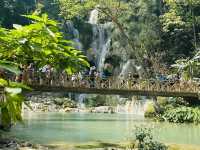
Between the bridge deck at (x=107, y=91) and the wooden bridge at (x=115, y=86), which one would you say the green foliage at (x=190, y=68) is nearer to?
the wooden bridge at (x=115, y=86)

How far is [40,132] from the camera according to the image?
59.5 feet

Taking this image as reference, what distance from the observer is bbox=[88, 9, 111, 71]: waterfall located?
39569mm

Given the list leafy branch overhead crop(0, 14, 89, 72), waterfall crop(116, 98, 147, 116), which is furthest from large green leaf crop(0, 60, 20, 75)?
waterfall crop(116, 98, 147, 116)

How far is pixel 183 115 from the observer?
26.0 meters

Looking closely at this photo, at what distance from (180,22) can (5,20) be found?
18.2 metres

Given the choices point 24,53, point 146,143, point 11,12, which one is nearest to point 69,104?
point 11,12

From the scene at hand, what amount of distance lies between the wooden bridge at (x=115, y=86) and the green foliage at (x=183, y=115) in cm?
113

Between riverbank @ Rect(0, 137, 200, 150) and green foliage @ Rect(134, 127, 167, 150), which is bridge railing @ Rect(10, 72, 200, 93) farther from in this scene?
green foliage @ Rect(134, 127, 167, 150)

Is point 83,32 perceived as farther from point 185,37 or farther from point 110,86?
point 110,86

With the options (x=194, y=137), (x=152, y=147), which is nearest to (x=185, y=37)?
(x=194, y=137)

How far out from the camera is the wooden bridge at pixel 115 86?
20766 mm

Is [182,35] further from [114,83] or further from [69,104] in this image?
[114,83]

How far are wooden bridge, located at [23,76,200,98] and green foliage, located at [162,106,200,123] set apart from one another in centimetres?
113

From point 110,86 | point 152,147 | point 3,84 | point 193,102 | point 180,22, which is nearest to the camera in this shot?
point 3,84
